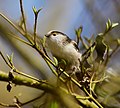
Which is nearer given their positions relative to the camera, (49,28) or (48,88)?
(48,88)

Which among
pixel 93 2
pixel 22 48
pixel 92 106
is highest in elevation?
pixel 93 2

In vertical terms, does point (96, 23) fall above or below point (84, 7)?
below

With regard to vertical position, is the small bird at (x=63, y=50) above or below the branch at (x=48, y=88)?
above

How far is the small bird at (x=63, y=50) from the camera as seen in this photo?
2.47 ft

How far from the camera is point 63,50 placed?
2.50ft

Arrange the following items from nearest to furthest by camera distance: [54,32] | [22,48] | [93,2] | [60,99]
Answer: [60,99] < [54,32] < [22,48] < [93,2]

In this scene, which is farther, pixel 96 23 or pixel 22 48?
pixel 96 23

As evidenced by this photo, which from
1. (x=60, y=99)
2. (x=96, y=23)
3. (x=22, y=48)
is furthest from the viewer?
(x=96, y=23)

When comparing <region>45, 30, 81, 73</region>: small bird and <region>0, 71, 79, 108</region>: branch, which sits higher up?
<region>45, 30, 81, 73</region>: small bird

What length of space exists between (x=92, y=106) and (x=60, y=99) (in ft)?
0.27

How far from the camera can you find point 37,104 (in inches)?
31.9

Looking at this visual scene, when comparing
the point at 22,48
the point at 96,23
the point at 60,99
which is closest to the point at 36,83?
the point at 60,99

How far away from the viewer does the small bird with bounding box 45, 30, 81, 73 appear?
75cm

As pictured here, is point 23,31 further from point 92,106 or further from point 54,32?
point 92,106
